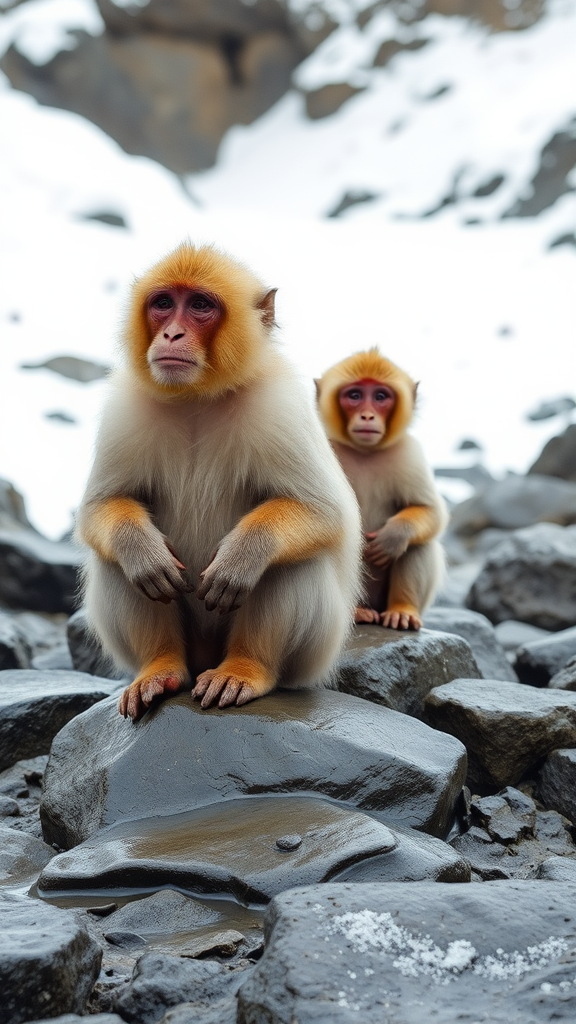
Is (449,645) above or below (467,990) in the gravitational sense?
above

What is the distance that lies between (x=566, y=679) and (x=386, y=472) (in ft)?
4.67

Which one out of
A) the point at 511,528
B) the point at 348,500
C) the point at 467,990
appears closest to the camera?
the point at 467,990

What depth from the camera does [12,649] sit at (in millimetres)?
5227

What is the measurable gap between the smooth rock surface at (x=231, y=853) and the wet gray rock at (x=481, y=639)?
2.42 meters

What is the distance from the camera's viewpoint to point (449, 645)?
441cm

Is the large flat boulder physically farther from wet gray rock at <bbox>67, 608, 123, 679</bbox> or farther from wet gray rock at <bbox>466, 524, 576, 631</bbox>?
wet gray rock at <bbox>466, 524, 576, 631</bbox>

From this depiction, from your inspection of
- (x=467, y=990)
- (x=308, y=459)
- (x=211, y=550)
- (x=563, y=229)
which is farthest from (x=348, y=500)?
(x=563, y=229)

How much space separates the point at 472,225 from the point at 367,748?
21.6 m

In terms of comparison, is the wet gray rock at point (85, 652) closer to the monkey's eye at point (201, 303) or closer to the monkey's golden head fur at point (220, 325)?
the monkey's golden head fur at point (220, 325)

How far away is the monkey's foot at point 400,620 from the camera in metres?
4.56

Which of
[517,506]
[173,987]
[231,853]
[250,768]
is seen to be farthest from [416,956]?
[517,506]

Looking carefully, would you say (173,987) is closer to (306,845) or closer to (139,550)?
(306,845)

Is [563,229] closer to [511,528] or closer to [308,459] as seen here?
[511,528]

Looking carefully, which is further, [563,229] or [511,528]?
[563,229]
